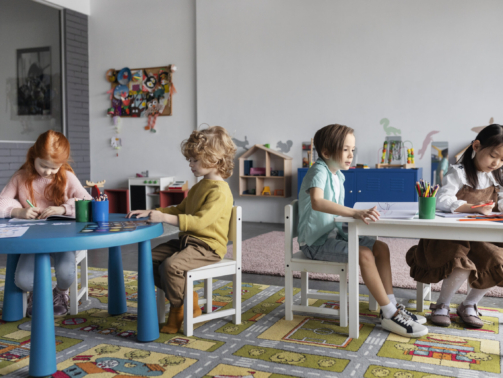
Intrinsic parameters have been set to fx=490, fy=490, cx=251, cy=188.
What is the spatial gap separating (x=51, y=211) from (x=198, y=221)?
0.64 meters

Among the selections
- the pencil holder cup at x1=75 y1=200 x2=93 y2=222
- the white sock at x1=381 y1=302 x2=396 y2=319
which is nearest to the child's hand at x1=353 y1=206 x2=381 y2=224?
the white sock at x1=381 y1=302 x2=396 y2=319

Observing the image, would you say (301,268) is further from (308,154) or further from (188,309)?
(308,154)

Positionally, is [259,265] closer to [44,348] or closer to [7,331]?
[7,331]

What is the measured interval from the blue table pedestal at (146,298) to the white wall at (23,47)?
15.2 feet

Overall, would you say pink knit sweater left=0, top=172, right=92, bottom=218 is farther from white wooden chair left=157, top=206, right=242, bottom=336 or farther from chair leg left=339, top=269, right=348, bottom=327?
chair leg left=339, top=269, right=348, bottom=327

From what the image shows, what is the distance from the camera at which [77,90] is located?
668 cm

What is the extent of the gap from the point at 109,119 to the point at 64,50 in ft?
3.48

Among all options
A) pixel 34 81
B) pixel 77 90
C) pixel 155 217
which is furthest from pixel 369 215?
pixel 77 90

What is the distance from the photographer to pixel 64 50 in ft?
21.4

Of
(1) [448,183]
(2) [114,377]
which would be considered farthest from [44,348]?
(1) [448,183]

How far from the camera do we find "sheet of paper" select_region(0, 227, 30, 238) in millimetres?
1647

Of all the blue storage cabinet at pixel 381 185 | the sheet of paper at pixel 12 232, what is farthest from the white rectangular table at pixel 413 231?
the blue storage cabinet at pixel 381 185

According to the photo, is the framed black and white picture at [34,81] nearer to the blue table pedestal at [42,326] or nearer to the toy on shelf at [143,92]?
the toy on shelf at [143,92]

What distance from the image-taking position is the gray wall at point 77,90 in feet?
21.5
